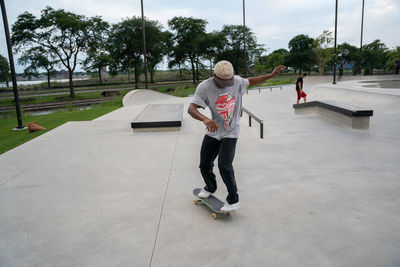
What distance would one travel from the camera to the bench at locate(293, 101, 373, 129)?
24.3 feet

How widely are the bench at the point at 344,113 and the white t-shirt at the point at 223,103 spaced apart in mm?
5749

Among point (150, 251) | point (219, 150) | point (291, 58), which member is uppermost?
point (291, 58)

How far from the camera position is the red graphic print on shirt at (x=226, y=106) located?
2.91 metres

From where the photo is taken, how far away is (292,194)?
377 cm

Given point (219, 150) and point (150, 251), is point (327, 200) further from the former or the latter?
point (150, 251)

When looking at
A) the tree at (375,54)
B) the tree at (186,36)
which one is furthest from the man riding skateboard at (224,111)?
the tree at (375,54)

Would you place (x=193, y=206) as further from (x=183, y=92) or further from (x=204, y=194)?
(x=183, y=92)

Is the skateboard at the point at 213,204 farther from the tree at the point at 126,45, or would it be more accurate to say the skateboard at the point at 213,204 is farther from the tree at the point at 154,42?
the tree at the point at 154,42

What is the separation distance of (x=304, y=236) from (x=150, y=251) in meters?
1.51

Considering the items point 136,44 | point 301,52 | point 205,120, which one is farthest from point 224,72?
point 301,52

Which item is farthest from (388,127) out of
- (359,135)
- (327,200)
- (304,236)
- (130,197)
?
(130,197)

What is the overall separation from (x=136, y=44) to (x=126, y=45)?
2.90 metres

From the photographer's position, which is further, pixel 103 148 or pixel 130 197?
pixel 103 148

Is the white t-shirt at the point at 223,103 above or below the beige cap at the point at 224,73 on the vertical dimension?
below
